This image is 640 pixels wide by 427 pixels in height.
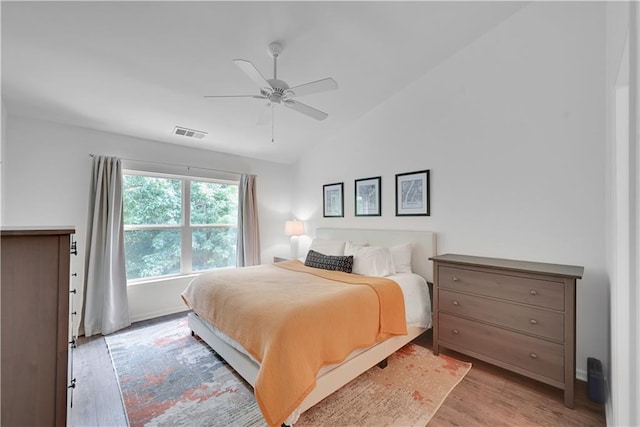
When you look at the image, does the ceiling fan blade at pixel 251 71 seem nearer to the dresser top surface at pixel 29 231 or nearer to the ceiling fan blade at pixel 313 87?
the ceiling fan blade at pixel 313 87

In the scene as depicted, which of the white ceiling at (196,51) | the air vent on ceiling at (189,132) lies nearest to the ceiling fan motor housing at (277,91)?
the white ceiling at (196,51)

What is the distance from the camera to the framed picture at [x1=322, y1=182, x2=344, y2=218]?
4234 millimetres

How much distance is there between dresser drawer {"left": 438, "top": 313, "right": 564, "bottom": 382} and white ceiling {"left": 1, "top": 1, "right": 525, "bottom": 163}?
262 centimetres

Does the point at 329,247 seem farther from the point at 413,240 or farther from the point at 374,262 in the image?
the point at 413,240

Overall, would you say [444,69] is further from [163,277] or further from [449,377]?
[163,277]

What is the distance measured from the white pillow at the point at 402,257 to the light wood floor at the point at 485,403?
3.60ft

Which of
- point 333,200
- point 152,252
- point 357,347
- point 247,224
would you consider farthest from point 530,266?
point 152,252

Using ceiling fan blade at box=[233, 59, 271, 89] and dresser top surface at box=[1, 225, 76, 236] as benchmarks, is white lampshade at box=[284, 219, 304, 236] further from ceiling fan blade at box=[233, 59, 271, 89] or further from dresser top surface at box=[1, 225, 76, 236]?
dresser top surface at box=[1, 225, 76, 236]

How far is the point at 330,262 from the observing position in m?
3.18

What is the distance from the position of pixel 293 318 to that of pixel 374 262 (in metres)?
1.41

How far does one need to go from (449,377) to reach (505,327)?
611 mm

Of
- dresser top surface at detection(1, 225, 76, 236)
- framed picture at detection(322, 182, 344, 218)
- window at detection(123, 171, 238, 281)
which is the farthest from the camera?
framed picture at detection(322, 182, 344, 218)

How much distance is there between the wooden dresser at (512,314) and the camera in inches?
74.6

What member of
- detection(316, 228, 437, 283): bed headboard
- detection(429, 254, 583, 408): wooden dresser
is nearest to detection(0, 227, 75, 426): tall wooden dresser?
detection(429, 254, 583, 408): wooden dresser
